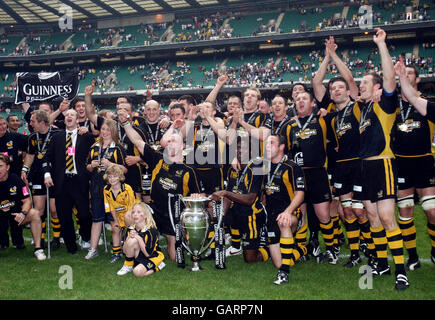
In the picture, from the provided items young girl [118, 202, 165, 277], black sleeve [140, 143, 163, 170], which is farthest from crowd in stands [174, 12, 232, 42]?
young girl [118, 202, 165, 277]

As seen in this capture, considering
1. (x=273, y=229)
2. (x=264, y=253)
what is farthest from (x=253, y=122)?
(x=264, y=253)

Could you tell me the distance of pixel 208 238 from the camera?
20.1ft

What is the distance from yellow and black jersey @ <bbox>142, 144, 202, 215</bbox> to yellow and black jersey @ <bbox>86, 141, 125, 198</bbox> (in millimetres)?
767

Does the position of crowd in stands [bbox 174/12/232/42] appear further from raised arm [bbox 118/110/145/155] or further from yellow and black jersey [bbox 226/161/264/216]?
yellow and black jersey [bbox 226/161/264/216]

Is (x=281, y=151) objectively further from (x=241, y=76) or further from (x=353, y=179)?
(x=241, y=76)

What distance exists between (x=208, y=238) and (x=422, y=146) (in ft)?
10.8

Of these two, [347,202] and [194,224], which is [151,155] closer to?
[194,224]

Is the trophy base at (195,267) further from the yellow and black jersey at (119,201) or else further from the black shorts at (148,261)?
the yellow and black jersey at (119,201)

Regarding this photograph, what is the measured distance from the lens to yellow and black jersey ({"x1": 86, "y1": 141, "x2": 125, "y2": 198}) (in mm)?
6902

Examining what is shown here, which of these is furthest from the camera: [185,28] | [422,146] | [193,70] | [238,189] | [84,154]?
[185,28]

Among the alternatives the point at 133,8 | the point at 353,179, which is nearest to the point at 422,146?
the point at 353,179

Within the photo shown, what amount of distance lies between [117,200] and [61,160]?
145 cm

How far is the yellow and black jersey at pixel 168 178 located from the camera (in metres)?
6.36

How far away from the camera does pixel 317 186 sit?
601 cm
